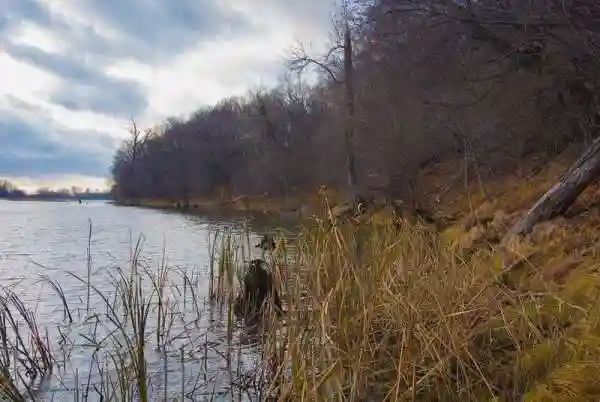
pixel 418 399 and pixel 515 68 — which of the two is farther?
pixel 515 68

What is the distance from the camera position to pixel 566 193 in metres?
9.27

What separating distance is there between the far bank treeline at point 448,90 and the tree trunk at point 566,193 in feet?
5.02

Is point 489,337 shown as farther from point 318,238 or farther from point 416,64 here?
point 416,64

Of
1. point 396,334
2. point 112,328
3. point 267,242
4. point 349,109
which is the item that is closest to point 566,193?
point 267,242

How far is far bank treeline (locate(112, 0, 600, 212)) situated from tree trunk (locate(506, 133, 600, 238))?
1.53 metres

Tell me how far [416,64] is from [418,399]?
1219cm

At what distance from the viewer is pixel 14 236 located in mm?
24906

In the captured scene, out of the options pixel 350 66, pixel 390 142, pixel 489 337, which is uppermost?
pixel 350 66

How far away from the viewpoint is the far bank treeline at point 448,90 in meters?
10.8

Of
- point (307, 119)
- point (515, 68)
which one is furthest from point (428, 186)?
point (307, 119)

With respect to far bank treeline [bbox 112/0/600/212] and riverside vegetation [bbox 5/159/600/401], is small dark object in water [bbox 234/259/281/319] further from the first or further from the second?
far bank treeline [bbox 112/0/600/212]

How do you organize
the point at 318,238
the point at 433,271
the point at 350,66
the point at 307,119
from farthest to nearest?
the point at 307,119, the point at 350,66, the point at 433,271, the point at 318,238

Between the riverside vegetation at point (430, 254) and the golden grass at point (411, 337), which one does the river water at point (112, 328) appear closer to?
the riverside vegetation at point (430, 254)

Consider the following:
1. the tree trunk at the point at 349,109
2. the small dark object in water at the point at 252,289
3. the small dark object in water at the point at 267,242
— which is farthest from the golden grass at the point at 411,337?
the tree trunk at the point at 349,109
